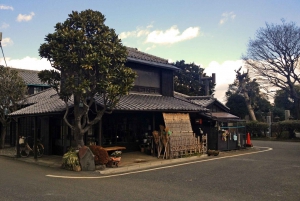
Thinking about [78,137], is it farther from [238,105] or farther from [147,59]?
[238,105]

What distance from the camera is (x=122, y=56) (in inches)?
520

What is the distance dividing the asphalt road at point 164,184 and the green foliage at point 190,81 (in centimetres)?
3348

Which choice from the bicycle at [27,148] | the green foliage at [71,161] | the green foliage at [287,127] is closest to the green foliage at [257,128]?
the green foliage at [287,127]

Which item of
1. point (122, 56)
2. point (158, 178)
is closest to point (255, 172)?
point (158, 178)

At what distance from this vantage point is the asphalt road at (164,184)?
770cm

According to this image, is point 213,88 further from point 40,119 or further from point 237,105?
point 40,119

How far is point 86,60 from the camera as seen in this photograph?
11.8 metres

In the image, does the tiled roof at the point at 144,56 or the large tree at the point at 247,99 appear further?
the large tree at the point at 247,99

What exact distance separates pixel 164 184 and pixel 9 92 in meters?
15.0

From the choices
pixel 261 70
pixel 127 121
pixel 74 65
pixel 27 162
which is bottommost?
pixel 27 162

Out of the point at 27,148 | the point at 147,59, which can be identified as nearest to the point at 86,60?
the point at 147,59

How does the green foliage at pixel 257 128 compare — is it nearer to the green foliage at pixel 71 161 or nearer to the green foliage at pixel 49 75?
the green foliage at pixel 71 161

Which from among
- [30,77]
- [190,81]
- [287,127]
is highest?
[190,81]

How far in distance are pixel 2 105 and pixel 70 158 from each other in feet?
34.8
